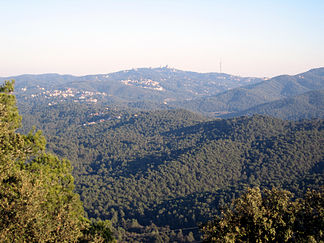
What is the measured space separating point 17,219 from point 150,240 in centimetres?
4280

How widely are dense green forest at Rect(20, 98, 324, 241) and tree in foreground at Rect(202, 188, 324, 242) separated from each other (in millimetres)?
39485

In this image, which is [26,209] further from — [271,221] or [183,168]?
[183,168]

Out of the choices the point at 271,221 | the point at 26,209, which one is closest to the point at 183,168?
the point at 271,221

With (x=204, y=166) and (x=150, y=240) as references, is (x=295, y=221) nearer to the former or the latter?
(x=150, y=240)

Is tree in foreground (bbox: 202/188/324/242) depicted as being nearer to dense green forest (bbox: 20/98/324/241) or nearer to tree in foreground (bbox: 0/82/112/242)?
tree in foreground (bbox: 0/82/112/242)

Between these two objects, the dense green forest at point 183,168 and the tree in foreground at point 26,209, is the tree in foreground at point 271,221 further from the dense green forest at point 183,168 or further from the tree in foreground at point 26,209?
the dense green forest at point 183,168

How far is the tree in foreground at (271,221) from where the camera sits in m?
11.7

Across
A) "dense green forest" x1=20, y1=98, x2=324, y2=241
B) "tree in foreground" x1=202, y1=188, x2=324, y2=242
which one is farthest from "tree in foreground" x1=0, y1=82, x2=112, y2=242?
"dense green forest" x1=20, y1=98, x2=324, y2=241

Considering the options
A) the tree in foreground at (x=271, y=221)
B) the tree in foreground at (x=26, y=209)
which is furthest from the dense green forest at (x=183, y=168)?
the tree in foreground at (x=26, y=209)

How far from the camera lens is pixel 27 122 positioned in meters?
178

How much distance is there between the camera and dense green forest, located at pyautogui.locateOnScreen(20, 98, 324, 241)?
60688 mm

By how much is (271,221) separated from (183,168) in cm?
7481

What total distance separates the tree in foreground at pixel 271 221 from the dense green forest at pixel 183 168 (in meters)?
39.5

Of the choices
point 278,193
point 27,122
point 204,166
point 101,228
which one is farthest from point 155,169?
point 27,122
